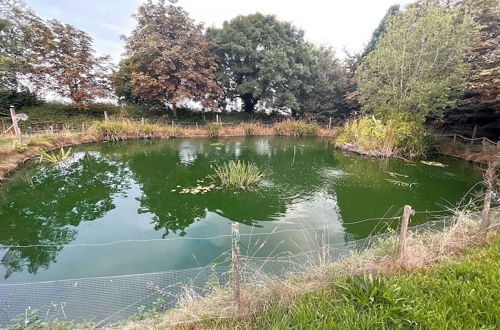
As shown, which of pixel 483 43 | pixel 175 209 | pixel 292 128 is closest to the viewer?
pixel 175 209

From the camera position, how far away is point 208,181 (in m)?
6.88

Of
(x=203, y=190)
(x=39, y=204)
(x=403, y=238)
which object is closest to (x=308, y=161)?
(x=203, y=190)

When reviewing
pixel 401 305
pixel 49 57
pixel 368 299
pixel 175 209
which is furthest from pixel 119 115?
pixel 401 305

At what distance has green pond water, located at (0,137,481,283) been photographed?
11.6 feet

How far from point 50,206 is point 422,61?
13443 mm

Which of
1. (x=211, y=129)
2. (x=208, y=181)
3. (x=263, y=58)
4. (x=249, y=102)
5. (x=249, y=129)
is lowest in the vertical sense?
(x=208, y=181)

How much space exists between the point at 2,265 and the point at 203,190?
359cm

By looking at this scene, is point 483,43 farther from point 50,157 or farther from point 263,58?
point 50,157

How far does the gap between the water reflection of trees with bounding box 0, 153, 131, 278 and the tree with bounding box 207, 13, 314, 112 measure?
1293 centimetres

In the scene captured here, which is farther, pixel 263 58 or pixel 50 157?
pixel 263 58

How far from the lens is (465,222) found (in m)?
3.21

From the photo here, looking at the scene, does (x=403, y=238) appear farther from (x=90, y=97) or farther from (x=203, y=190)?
(x=90, y=97)

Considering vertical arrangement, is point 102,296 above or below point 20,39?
below

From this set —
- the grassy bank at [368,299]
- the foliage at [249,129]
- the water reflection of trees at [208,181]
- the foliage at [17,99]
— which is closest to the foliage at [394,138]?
the water reflection of trees at [208,181]
